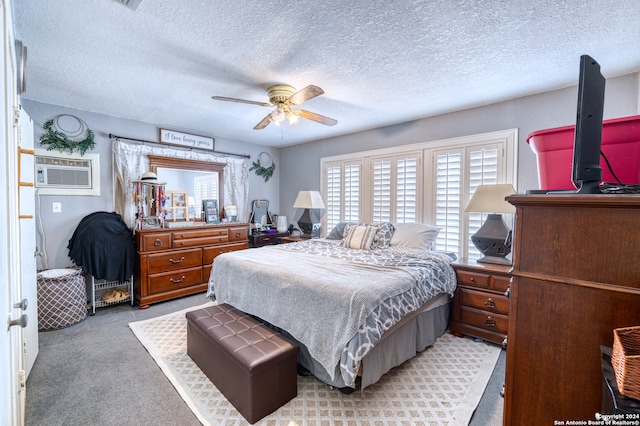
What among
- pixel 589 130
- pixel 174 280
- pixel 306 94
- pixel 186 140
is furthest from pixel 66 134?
pixel 589 130

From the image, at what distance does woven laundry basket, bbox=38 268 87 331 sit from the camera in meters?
2.83

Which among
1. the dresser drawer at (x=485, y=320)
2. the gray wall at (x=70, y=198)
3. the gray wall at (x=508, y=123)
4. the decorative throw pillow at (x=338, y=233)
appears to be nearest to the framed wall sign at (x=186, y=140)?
the gray wall at (x=70, y=198)

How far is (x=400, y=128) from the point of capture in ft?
12.8

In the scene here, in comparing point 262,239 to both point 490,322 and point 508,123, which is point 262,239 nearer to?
point 490,322

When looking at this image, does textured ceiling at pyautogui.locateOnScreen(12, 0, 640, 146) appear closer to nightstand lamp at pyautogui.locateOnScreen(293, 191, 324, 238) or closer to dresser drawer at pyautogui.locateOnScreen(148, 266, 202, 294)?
nightstand lamp at pyautogui.locateOnScreen(293, 191, 324, 238)

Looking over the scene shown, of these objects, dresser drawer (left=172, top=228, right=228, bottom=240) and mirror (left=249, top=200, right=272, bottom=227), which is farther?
mirror (left=249, top=200, right=272, bottom=227)

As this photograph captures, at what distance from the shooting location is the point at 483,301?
259 cm

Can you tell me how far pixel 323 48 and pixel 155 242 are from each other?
10.2ft

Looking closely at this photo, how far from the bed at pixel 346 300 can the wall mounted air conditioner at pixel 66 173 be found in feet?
7.18

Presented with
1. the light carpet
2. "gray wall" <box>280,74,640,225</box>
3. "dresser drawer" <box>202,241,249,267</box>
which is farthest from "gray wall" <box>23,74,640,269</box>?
the light carpet

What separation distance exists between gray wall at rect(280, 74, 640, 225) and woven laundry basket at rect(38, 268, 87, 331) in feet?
A: 11.6

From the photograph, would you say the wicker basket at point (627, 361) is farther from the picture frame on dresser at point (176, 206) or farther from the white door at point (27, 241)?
the picture frame on dresser at point (176, 206)

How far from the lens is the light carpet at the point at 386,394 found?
1.69m

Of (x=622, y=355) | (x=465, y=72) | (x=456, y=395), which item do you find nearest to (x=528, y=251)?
(x=622, y=355)
